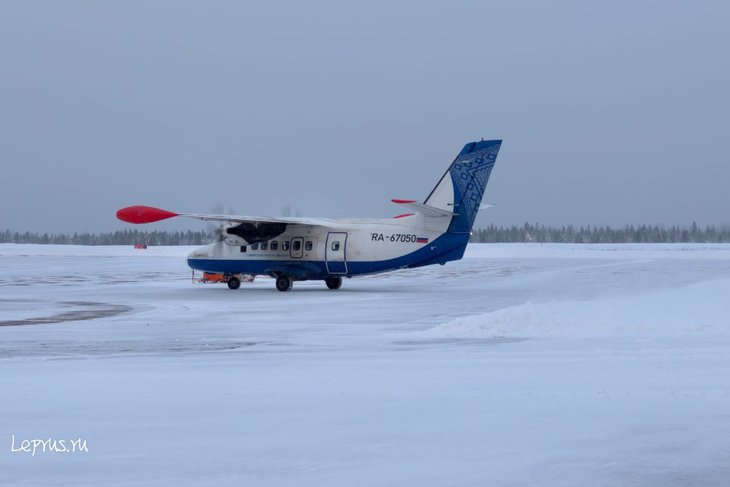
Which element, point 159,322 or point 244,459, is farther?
point 159,322

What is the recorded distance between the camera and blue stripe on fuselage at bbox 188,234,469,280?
3459 centimetres

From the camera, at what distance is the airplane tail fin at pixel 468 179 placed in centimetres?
3453

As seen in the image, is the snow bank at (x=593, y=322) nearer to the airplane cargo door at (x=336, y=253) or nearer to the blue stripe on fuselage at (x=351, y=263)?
the blue stripe on fuselage at (x=351, y=263)

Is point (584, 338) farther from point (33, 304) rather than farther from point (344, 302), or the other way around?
point (33, 304)

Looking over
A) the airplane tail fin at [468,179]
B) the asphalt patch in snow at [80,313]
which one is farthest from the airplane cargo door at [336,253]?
the asphalt patch in snow at [80,313]

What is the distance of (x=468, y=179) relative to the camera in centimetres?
3456

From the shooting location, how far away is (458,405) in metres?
10.3

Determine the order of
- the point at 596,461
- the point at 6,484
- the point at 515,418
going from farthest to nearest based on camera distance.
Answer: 1. the point at 515,418
2. the point at 596,461
3. the point at 6,484

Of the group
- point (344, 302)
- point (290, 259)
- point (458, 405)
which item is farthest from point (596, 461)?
point (290, 259)

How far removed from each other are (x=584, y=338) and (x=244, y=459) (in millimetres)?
10273

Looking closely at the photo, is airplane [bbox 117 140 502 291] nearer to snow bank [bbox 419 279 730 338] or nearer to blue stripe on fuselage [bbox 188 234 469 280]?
blue stripe on fuselage [bbox 188 234 469 280]

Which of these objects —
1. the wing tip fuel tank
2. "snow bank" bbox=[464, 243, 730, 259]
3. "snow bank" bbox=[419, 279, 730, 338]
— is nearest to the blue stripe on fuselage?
the wing tip fuel tank

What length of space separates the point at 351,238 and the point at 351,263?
0.93 meters

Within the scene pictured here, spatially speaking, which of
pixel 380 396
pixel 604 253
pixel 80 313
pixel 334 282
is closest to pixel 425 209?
pixel 334 282
